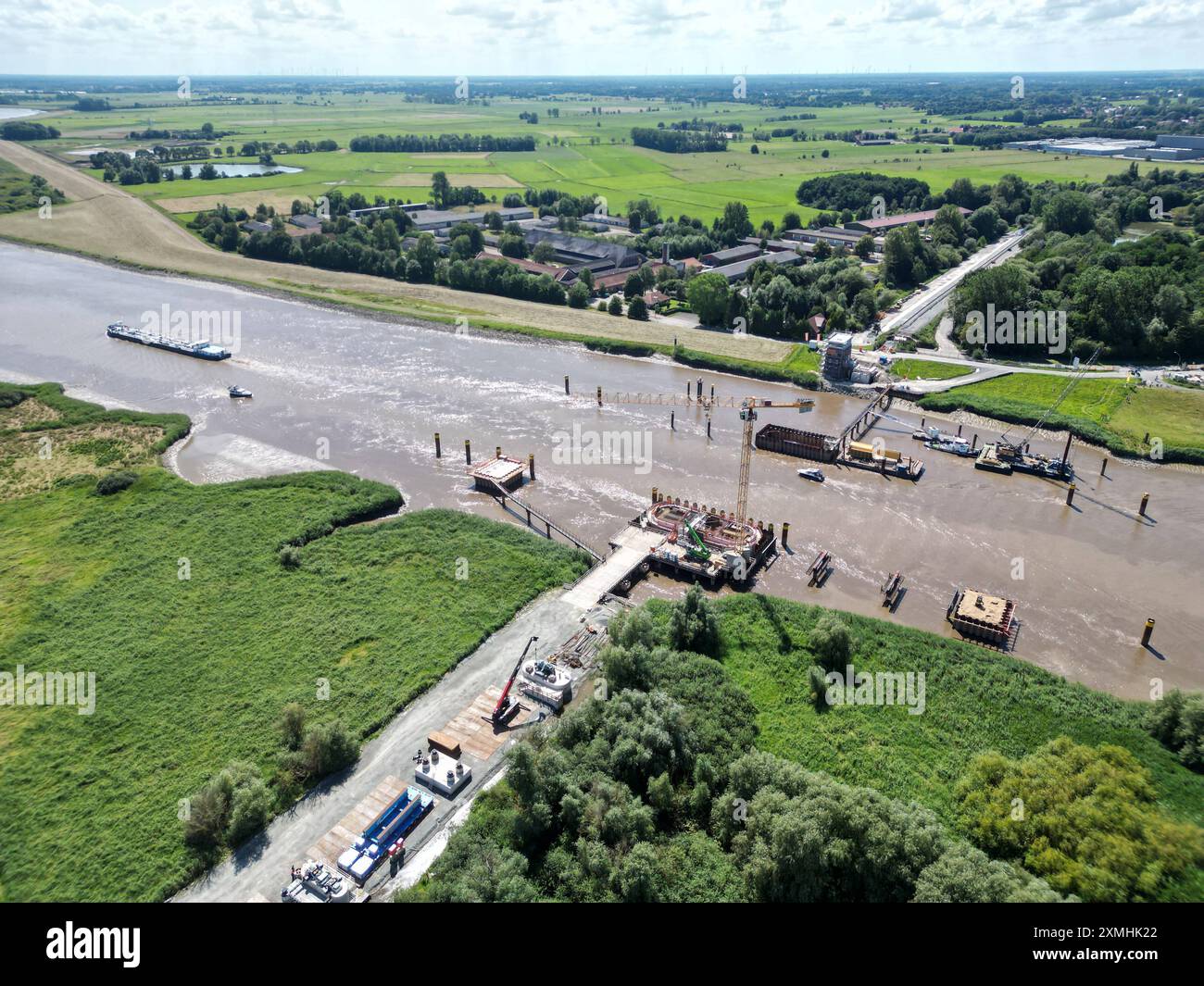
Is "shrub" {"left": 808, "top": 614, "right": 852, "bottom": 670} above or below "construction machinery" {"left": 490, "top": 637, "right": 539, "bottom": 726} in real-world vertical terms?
above

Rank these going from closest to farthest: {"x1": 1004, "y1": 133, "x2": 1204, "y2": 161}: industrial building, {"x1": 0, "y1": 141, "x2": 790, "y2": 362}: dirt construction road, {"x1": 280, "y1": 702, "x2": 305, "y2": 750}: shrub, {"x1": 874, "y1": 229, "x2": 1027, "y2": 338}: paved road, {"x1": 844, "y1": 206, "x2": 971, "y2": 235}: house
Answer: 1. {"x1": 280, "y1": 702, "x2": 305, "y2": 750}: shrub
2. {"x1": 874, "y1": 229, "x2": 1027, "y2": 338}: paved road
3. {"x1": 0, "y1": 141, "x2": 790, "y2": 362}: dirt construction road
4. {"x1": 844, "y1": 206, "x2": 971, "y2": 235}: house
5. {"x1": 1004, "y1": 133, "x2": 1204, "y2": 161}: industrial building

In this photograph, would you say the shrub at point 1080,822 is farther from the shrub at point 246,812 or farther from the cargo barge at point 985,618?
the shrub at point 246,812

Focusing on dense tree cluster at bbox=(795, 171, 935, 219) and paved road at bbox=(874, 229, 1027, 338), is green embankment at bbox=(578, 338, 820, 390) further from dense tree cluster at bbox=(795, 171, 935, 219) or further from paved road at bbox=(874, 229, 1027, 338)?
dense tree cluster at bbox=(795, 171, 935, 219)

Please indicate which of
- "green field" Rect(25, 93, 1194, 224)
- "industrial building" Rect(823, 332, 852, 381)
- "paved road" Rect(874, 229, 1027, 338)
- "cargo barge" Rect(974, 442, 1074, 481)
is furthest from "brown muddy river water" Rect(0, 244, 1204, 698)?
"green field" Rect(25, 93, 1194, 224)

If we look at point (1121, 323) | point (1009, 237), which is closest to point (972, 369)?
point (1121, 323)

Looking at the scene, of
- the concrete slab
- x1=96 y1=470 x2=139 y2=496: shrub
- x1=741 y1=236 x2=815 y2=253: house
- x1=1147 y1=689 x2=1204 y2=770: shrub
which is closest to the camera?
x1=1147 y1=689 x2=1204 y2=770: shrub
